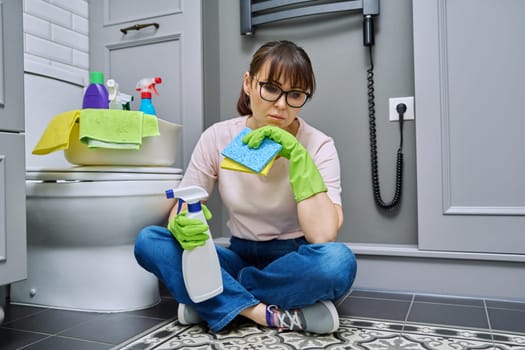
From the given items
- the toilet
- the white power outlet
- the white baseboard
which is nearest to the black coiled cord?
the white power outlet

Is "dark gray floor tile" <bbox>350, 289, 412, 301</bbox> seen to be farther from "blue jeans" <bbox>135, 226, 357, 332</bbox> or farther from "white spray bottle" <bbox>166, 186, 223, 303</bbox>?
"white spray bottle" <bbox>166, 186, 223, 303</bbox>

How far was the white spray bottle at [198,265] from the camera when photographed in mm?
1056

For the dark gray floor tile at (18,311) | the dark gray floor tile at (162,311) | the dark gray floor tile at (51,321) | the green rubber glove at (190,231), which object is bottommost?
the dark gray floor tile at (162,311)

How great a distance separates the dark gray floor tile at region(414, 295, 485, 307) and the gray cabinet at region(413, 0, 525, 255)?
0.15 metres

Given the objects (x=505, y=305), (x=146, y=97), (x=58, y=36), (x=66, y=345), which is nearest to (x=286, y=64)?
(x=146, y=97)

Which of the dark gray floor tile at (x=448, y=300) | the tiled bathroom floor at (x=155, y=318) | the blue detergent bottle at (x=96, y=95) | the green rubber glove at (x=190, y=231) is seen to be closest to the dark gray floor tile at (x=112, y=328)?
the tiled bathroom floor at (x=155, y=318)

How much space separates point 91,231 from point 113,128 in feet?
0.96

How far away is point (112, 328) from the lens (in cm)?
118

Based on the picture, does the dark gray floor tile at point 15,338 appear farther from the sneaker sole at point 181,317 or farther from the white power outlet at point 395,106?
the white power outlet at point 395,106

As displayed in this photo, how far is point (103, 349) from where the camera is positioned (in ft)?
3.37

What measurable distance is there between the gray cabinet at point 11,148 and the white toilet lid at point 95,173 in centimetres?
22

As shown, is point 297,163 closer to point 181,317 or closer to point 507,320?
point 181,317

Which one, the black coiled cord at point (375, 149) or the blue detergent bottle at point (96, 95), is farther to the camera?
the black coiled cord at point (375, 149)

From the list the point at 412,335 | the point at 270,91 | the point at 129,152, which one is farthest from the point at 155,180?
the point at 412,335
